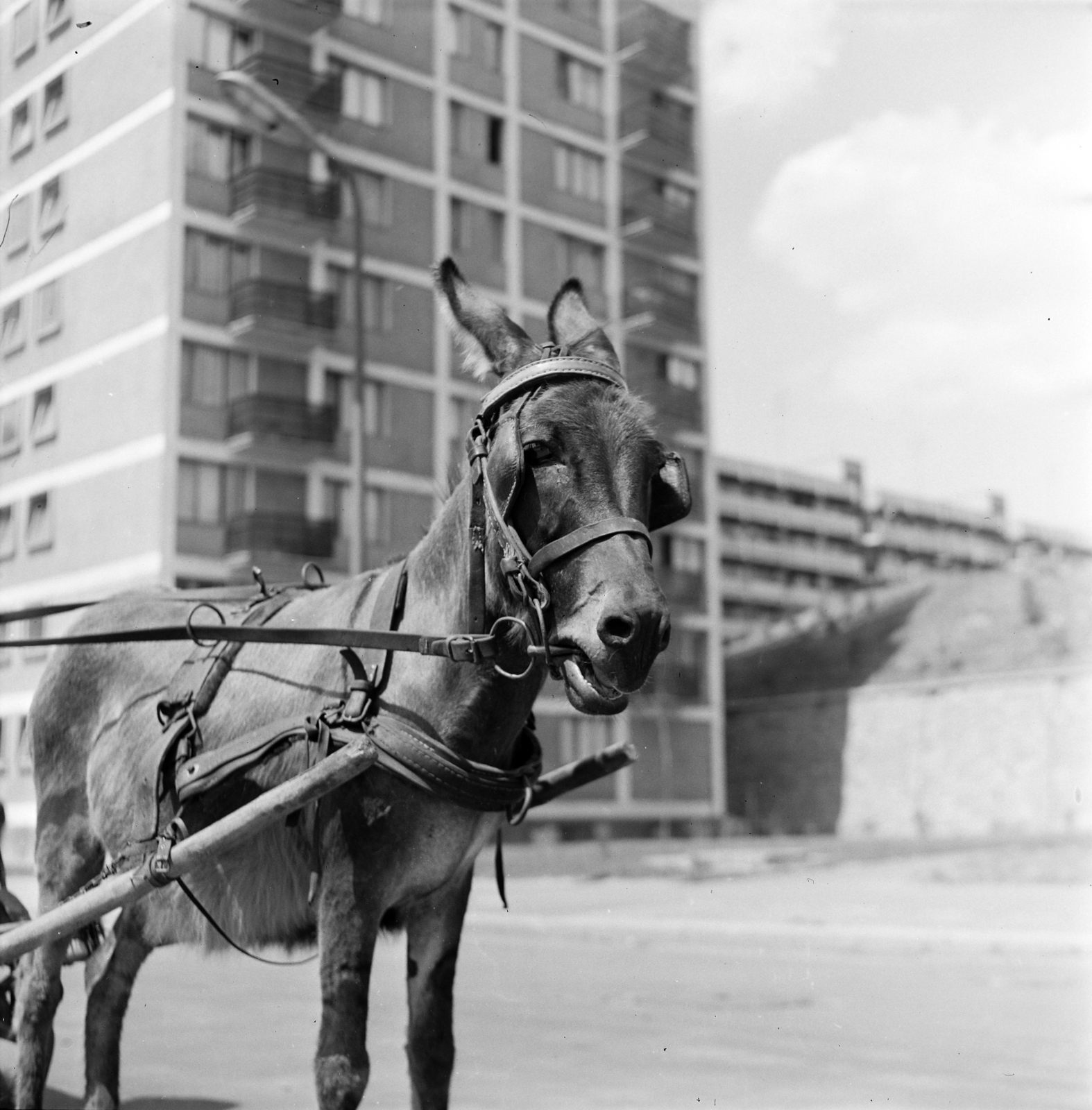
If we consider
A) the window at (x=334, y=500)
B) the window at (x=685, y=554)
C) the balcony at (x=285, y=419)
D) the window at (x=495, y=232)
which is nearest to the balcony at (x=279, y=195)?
the balcony at (x=285, y=419)

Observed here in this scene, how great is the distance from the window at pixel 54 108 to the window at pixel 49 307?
58 cm

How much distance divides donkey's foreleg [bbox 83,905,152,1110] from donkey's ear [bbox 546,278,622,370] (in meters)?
2.24

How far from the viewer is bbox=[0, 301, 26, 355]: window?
526cm

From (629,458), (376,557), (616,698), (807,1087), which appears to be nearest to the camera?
(616,698)

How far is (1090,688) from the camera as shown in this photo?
4203 cm

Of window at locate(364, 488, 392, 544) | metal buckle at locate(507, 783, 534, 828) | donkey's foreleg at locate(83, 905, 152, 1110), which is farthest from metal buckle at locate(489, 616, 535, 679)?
window at locate(364, 488, 392, 544)

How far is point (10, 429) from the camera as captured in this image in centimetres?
539

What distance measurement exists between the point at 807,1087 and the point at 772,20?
16.5ft

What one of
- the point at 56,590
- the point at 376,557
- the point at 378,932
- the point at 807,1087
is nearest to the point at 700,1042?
the point at 807,1087

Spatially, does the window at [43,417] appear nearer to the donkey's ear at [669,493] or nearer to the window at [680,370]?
the donkey's ear at [669,493]

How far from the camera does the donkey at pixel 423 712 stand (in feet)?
10.1

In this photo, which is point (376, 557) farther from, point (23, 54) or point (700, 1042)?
point (23, 54)

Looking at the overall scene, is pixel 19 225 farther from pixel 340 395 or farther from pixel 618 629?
pixel 340 395

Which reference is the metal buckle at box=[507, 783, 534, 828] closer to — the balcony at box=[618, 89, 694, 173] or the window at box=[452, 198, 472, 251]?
the balcony at box=[618, 89, 694, 173]
